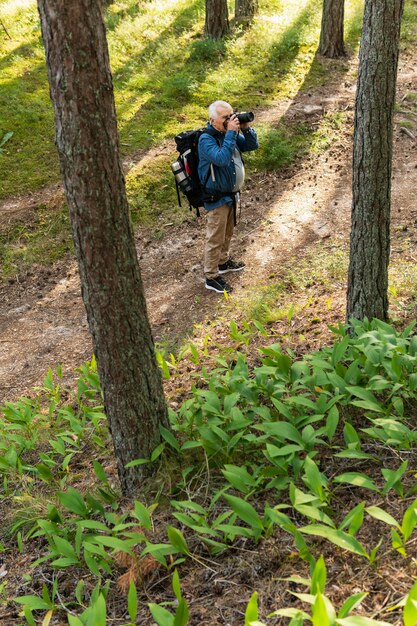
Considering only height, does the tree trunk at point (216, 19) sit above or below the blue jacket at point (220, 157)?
above

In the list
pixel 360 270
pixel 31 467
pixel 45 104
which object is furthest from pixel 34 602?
pixel 45 104

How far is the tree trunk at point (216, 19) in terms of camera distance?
576 inches

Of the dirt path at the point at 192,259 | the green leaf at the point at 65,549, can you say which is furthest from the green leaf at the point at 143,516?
the dirt path at the point at 192,259

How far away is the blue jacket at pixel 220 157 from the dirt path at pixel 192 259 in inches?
56.5

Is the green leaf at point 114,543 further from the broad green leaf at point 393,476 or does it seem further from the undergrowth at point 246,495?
the broad green leaf at point 393,476

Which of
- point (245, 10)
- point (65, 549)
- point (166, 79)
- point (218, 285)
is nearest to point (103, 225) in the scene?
point (65, 549)

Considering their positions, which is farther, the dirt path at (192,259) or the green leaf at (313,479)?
the dirt path at (192,259)

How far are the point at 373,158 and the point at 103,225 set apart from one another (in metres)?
2.57

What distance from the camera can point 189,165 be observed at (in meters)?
7.11

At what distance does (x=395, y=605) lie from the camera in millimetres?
2652

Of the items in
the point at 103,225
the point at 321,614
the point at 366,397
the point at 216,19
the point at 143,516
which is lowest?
the point at 143,516

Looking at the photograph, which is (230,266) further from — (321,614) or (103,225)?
(321,614)

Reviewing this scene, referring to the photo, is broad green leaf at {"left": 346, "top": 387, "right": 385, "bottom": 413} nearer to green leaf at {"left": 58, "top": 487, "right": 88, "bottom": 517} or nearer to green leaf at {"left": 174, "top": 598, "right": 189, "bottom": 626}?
green leaf at {"left": 174, "top": 598, "right": 189, "bottom": 626}

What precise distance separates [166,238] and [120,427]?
19.4 ft
